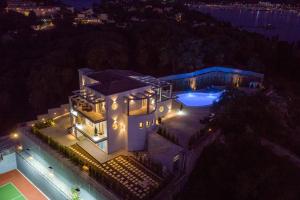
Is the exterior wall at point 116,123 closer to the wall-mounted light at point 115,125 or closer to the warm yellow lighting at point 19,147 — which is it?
the wall-mounted light at point 115,125

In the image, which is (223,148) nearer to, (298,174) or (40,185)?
(298,174)

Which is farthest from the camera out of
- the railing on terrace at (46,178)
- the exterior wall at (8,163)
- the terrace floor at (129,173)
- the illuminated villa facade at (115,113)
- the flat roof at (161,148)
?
the exterior wall at (8,163)

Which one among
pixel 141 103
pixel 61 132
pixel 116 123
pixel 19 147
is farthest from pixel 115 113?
pixel 19 147

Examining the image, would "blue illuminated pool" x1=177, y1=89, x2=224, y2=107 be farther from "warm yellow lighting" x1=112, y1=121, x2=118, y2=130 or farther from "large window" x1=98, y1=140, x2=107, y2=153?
"large window" x1=98, y1=140, x2=107, y2=153

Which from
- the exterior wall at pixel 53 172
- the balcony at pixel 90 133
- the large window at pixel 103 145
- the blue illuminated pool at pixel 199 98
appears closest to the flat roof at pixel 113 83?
the balcony at pixel 90 133

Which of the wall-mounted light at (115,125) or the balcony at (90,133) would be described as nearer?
the balcony at (90,133)

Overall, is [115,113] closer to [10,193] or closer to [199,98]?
[10,193]
